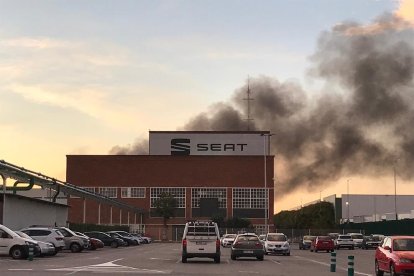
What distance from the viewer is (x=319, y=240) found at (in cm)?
5831

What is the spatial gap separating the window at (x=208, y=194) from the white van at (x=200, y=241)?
86648 millimetres

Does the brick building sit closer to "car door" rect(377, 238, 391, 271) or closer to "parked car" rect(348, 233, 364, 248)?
"parked car" rect(348, 233, 364, 248)

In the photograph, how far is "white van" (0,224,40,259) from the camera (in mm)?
34031

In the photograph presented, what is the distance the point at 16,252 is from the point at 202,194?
286 feet

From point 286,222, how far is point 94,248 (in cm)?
13190

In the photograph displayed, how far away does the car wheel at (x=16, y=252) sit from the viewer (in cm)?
3400

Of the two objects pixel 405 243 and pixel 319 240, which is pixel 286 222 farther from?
pixel 405 243

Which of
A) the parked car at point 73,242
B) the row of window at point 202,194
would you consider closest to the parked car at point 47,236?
the parked car at point 73,242

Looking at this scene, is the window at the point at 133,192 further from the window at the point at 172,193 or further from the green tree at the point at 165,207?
the green tree at the point at 165,207

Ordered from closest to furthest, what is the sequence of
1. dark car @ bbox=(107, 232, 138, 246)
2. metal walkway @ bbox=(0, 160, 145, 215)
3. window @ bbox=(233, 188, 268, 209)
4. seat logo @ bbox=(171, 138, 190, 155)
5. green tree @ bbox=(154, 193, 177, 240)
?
metal walkway @ bbox=(0, 160, 145, 215), dark car @ bbox=(107, 232, 138, 246), green tree @ bbox=(154, 193, 177, 240), window @ bbox=(233, 188, 268, 209), seat logo @ bbox=(171, 138, 190, 155)

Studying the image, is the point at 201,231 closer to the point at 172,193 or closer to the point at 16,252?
the point at 16,252

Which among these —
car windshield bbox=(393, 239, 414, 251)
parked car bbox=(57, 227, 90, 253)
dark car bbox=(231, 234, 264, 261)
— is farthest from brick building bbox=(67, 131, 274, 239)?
car windshield bbox=(393, 239, 414, 251)

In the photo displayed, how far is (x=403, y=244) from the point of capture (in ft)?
79.1

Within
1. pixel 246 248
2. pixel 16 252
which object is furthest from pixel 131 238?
→ pixel 16 252
